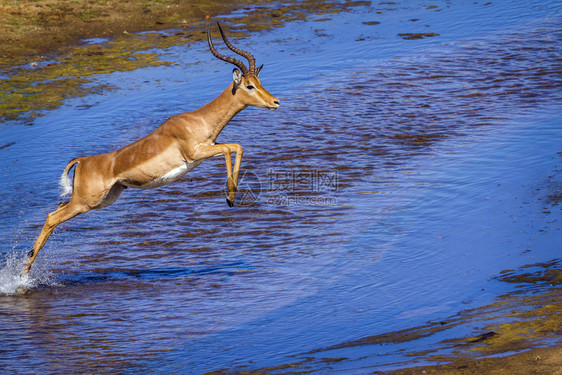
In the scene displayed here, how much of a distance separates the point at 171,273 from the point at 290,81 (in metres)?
7.58

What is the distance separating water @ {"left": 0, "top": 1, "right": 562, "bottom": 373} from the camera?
6.47 m

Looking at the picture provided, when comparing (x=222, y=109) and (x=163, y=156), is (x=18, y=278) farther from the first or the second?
(x=222, y=109)

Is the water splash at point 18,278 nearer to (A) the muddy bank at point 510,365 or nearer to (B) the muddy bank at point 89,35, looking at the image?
(A) the muddy bank at point 510,365

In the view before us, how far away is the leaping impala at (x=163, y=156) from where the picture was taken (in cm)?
813

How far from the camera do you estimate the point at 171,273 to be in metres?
8.13

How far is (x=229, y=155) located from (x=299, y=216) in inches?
72.5

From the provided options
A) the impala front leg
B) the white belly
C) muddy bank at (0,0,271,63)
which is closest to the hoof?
the white belly

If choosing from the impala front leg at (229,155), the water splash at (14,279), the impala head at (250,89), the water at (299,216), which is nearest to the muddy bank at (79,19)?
the water at (299,216)

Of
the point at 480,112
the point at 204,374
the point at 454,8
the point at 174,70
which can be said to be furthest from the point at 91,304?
the point at 454,8

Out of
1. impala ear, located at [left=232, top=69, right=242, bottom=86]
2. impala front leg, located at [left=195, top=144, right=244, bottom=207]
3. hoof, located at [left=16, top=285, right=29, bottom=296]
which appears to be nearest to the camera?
impala front leg, located at [left=195, top=144, right=244, bottom=207]

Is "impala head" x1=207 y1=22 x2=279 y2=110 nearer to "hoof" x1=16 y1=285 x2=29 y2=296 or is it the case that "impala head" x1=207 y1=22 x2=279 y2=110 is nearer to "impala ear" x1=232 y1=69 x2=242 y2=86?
"impala ear" x1=232 y1=69 x2=242 y2=86

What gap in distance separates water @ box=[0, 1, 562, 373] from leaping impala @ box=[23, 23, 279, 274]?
0.77 meters

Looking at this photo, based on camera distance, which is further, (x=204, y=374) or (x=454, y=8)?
(x=454, y=8)

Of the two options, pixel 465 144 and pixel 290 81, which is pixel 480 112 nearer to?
pixel 465 144
